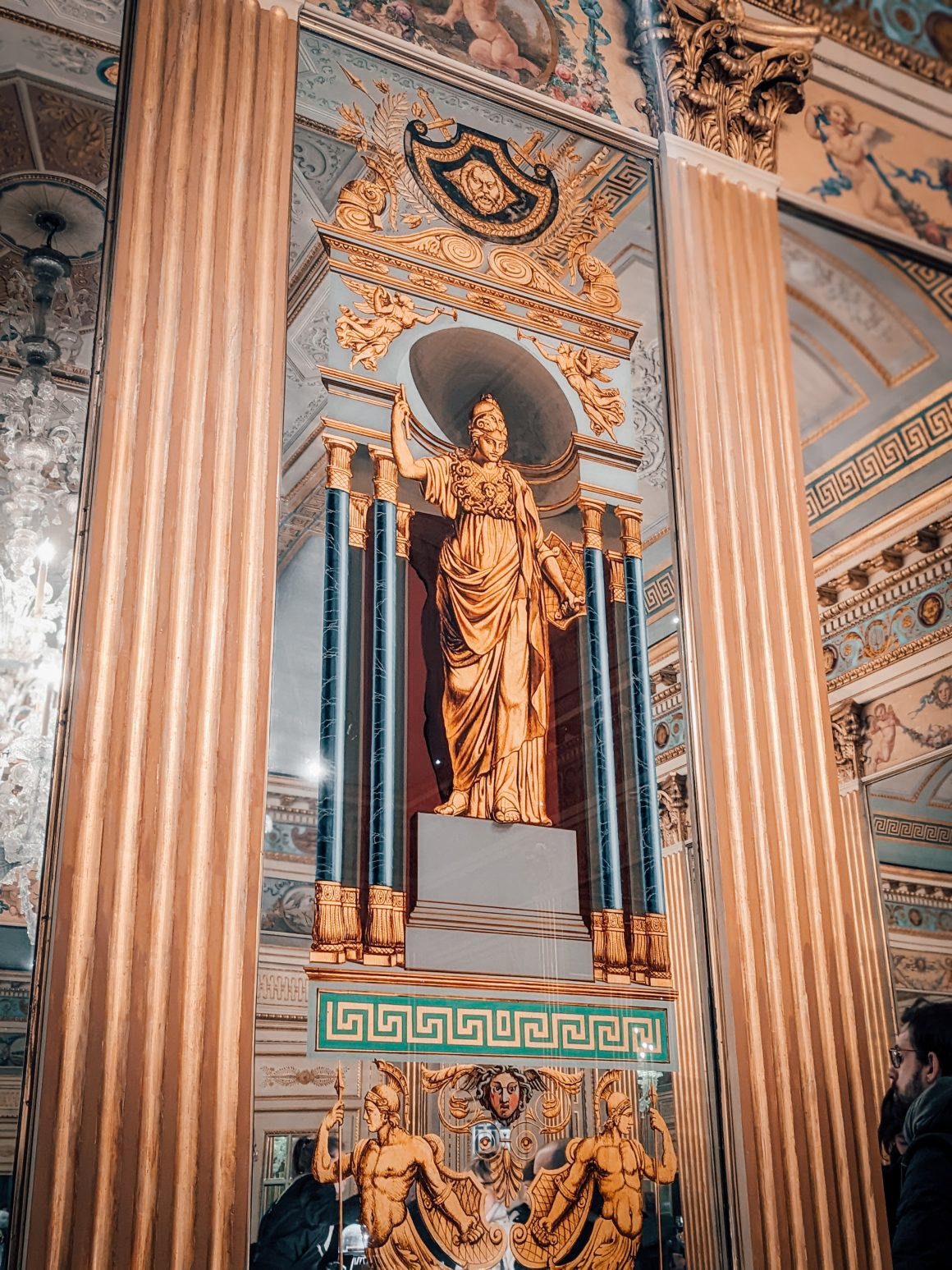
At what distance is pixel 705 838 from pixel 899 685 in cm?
297

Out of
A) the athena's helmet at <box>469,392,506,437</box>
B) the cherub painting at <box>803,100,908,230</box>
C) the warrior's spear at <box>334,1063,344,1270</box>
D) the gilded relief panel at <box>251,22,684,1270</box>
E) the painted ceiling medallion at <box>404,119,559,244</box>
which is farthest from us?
the cherub painting at <box>803,100,908,230</box>

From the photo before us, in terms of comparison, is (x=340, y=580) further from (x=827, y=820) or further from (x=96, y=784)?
(x=827, y=820)

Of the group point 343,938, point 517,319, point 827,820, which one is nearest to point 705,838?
point 827,820

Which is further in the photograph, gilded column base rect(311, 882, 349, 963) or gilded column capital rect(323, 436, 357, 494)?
gilded column capital rect(323, 436, 357, 494)

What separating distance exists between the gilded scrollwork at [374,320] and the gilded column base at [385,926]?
1.69 meters

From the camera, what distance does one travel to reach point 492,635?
4.31 m

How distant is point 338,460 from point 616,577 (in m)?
1.01

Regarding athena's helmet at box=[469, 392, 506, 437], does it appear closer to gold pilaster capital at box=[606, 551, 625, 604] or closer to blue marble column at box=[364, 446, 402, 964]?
blue marble column at box=[364, 446, 402, 964]

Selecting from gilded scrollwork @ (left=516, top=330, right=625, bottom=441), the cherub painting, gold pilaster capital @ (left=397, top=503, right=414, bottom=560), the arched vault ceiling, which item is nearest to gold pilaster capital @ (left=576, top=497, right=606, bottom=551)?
gilded scrollwork @ (left=516, top=330, right=625, bottom=441)

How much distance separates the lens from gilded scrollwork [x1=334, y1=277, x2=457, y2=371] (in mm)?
4422

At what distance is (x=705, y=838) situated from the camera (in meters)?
4.37

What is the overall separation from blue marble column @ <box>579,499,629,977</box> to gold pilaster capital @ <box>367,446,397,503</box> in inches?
27.3

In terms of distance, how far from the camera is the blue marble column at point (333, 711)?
3666mm

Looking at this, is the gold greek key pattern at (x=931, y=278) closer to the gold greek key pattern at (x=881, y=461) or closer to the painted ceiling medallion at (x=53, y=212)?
the gold greek key pattern at (x=881, y=461)
